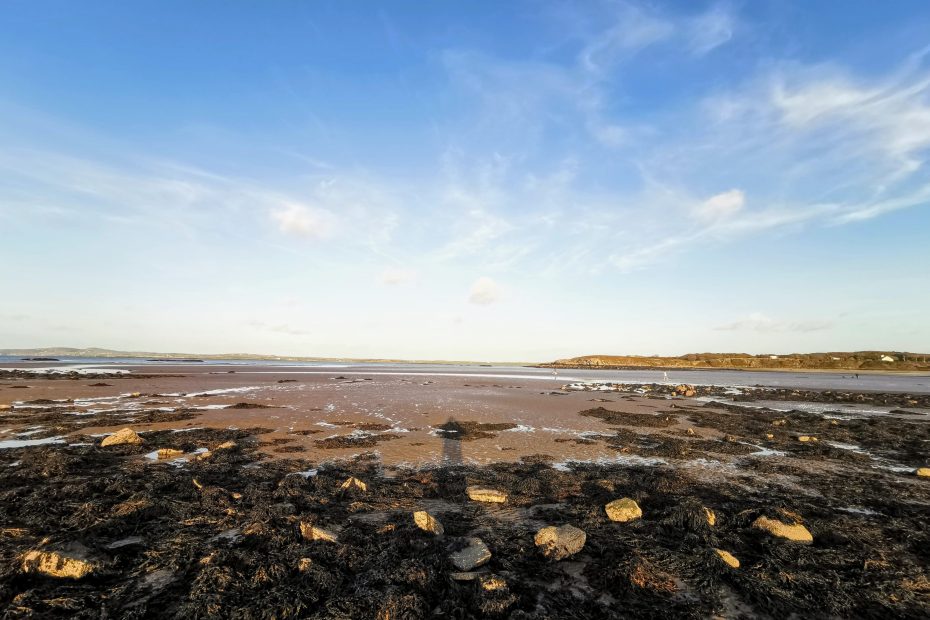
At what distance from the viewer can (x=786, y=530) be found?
18.1 feet

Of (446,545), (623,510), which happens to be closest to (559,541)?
(446,545)

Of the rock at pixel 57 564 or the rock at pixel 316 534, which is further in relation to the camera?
the rock at pixel 316 534

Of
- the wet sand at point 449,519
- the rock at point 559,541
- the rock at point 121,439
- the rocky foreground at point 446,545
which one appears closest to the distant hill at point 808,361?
the wet sand at point 449,519

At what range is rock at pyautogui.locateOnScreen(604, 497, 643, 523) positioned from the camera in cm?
616

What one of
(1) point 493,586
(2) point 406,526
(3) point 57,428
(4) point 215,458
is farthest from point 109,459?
(1) point 493,586

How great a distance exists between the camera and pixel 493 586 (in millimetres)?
4129

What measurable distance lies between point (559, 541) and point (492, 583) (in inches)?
50.4

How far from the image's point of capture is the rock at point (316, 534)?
5176 millimetres

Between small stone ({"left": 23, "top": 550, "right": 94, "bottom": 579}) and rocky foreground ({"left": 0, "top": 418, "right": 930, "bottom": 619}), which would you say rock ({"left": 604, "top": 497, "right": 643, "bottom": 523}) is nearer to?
rocky foreground ({"left": 0, "top": 418, "right": 930, "bottom": 619})

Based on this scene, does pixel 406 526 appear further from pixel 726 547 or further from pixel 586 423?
pixel 586 423

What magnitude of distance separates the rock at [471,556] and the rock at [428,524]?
0.71 m

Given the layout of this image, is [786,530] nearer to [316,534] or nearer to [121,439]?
[316,534]

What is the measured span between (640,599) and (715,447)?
942cm

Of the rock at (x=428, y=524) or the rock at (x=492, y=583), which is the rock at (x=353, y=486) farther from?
the rock at (x=492, y=583)
